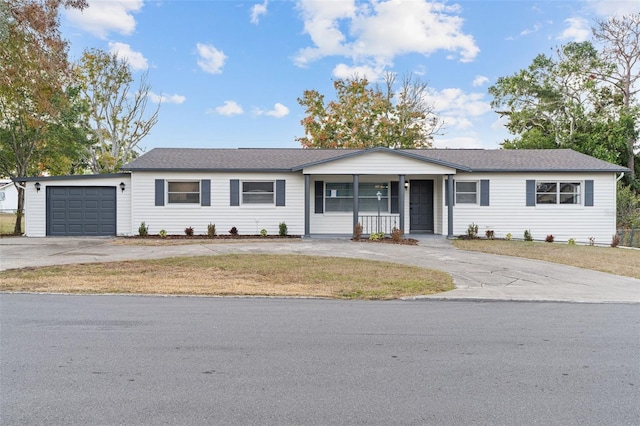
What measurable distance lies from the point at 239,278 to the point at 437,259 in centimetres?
578

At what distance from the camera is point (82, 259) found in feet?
36.4

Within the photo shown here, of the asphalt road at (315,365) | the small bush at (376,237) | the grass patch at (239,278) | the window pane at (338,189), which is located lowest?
the asphalt road at (315,365)

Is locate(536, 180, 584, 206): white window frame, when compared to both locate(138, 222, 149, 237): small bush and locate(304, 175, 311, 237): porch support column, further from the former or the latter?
locate(138, 222, 149, 237): small bush

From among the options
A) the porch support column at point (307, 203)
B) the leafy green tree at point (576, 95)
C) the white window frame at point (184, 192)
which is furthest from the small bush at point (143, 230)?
the leafy green tree at point (576, 95)

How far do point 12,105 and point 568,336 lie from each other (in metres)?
21.6

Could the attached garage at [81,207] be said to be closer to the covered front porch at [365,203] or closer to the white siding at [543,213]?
the covered front porch at [365,203]

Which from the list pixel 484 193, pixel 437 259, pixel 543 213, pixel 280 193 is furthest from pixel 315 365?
pixel 543 213

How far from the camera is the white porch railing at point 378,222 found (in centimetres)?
1809

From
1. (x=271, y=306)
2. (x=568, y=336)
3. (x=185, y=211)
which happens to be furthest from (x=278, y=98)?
(x=568, y=336)

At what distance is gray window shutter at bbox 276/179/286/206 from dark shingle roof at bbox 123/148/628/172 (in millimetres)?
621

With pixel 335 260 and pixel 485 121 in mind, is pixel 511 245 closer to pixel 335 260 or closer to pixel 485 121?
pixel 335 260

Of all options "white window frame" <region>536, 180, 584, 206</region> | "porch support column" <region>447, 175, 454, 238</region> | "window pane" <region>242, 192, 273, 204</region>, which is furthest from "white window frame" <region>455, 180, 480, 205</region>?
"window pane" <region>242, 192, 273, 204</region>

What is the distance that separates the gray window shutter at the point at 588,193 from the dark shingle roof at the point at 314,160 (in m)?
0.62

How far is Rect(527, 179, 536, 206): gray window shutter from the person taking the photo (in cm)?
1759
